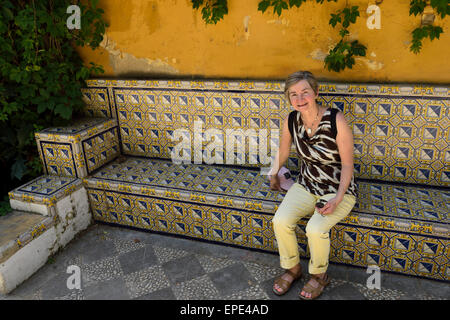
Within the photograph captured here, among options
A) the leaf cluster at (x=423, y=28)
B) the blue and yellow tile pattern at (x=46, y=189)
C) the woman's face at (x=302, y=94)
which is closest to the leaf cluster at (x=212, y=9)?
the woman's face at (x=302, y=94)

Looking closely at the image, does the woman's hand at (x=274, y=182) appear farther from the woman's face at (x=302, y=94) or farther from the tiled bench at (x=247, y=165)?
the woman's face at (x=302, y=94)

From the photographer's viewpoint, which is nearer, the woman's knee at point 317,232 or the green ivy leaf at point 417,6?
the woman's knee at point 317,232

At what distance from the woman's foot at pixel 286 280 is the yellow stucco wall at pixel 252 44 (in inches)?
65.4

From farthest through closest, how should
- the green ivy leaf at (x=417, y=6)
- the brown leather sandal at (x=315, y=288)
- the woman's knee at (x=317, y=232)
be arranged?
the green ivy leaf at (x=417, y=6), the brown leather sandal at (x=315, y=288), the woman's knee at (x=317, y=232)

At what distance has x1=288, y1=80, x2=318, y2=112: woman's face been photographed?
2.47 metres

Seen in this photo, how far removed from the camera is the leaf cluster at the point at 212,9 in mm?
3205

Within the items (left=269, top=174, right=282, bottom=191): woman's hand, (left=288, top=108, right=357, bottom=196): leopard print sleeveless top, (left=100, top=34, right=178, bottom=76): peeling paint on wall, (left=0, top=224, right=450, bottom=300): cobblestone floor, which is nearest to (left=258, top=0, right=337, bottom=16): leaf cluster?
(left=288, top=108, right=357, bottom=196): leopard print sleeveless top

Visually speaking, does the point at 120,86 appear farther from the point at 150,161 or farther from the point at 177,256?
the point at 177,256

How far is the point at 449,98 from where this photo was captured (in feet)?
9.33

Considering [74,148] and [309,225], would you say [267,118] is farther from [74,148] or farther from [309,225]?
[74,148]

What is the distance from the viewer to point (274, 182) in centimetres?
305

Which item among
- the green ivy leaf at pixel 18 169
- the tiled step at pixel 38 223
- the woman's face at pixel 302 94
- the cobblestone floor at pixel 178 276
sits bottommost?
the cobblestone floor at pixel 178 276

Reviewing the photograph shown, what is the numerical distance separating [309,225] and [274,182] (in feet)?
2.05
